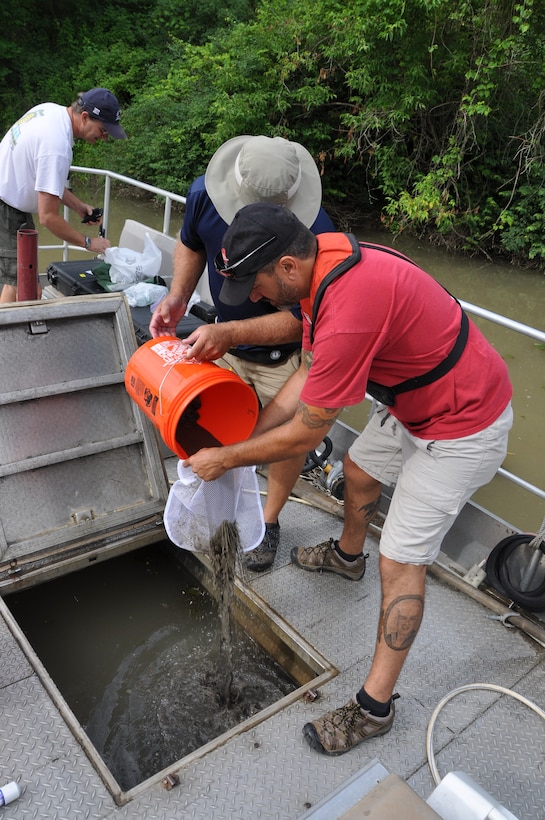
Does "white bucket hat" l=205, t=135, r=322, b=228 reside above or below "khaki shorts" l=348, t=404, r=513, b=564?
above

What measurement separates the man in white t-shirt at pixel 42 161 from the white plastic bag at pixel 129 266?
38 cm

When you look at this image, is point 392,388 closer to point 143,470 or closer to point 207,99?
point 143,470

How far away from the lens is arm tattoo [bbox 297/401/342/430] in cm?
192

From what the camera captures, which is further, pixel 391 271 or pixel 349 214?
pixel 349 214

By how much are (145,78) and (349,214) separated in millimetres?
8047

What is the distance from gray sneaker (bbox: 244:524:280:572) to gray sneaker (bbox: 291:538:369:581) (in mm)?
117

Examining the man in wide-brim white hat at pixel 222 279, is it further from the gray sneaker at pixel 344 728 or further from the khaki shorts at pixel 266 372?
the gray sneaker at pixel 344 728

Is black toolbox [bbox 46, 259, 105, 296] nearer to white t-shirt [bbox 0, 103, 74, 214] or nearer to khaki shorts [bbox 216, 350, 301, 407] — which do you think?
white t-shirt [bbox 0, 103, 74, 214]

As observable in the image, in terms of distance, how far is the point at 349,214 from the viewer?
44.9ft

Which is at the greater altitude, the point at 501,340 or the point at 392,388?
the point at 392,388

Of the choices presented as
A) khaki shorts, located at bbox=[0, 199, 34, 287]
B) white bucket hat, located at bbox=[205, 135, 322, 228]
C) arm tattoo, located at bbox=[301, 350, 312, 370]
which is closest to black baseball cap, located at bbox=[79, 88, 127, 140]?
khaki shorts, located at bbox=[0, 199, 34, 287]

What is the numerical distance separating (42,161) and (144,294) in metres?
1.09

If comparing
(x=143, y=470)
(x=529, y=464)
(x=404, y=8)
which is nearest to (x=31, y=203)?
(x=143, y=470)

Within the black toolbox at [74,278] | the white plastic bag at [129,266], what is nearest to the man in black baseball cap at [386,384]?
the white plastic bag at [129,266]
